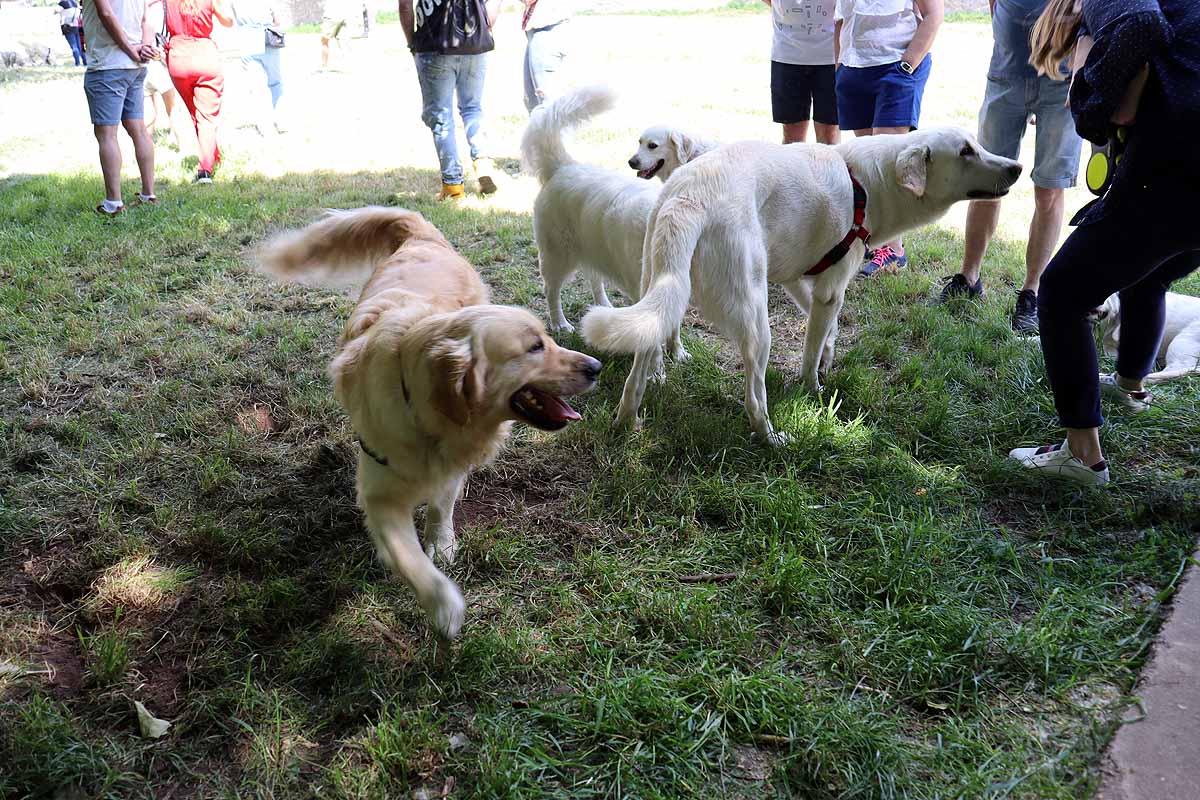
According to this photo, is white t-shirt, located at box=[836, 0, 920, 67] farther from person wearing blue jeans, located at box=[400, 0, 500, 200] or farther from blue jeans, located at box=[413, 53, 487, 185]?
blue jeans, located at box=[413, 53, 487, 185]

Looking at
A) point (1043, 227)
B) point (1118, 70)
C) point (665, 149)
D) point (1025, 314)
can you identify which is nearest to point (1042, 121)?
point (1043, 227)

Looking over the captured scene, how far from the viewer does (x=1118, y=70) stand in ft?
7.51

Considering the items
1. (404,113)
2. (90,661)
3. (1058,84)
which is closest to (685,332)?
(1058,84)

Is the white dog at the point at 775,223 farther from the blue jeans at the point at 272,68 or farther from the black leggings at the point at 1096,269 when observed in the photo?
the blue jeans at the point at 272,68

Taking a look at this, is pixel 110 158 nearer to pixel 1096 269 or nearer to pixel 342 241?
pixel 342 241

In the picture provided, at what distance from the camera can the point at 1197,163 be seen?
7.55ft

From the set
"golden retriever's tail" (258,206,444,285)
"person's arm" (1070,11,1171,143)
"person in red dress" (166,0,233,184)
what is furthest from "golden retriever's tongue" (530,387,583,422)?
"person in red dress" (166,0,233,184)

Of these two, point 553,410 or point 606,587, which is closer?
point 553,410

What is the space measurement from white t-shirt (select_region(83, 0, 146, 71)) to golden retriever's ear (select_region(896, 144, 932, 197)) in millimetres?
6026

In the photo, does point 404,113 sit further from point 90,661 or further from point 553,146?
point 90,661

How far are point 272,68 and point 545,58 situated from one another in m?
5.24

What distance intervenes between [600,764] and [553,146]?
3.27 m

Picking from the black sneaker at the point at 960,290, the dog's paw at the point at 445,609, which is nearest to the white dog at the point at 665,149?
the black sneaker at the point at 960,290

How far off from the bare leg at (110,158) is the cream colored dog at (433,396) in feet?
17.3
